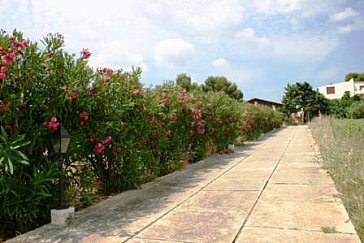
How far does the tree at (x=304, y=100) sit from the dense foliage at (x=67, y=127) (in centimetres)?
4379

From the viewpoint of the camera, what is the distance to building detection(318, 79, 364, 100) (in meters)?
64.4

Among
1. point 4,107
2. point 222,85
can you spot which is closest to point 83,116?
point 4,107

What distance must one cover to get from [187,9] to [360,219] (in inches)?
255

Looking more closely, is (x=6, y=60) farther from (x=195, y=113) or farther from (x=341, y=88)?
(x=341, y=88)

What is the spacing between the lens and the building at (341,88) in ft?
211

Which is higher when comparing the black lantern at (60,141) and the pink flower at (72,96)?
the pink flower at (72,96)

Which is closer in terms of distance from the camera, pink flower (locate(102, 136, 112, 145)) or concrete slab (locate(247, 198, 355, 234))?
concrete slab (locate(247, 198, 355, 234))

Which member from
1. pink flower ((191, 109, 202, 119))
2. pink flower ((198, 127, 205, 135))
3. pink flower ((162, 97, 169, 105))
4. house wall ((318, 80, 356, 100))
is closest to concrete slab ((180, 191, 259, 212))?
pink flower ((162, 97, 169, 105))

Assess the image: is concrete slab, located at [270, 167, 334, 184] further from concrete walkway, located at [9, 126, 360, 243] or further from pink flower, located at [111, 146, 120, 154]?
pink flower, located at [111, 146, 120, 154]

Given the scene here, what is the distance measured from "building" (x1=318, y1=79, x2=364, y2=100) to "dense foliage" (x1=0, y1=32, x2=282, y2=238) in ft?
208

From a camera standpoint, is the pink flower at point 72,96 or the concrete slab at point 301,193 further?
the concrete slab at point 301,193

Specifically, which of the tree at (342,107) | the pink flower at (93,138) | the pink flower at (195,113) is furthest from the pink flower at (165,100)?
the tree at (342,107)

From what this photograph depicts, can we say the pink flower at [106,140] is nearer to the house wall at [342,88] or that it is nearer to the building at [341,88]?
the building at [341,88]

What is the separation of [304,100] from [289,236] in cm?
4759
